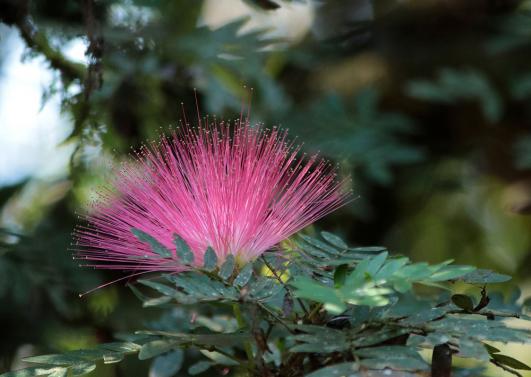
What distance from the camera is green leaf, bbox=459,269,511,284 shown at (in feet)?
2.64

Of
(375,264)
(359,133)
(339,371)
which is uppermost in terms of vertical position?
(359,133)

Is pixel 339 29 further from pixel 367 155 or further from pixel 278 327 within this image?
pixel 278 327

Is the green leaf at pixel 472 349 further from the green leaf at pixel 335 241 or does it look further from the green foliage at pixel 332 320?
the green leaf at pixel 335 241

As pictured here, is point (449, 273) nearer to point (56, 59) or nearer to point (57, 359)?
point (57, 359)

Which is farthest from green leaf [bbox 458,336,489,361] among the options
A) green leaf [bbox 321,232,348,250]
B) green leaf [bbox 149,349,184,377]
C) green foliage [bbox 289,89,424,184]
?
green foliage [bbox 289,89,424,184]

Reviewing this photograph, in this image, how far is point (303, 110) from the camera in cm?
223

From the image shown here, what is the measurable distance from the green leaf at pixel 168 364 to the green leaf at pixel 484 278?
469mm

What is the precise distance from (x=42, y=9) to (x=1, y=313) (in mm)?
771

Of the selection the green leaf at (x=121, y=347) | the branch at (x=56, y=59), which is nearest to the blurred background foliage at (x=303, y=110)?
the branch at (x=56, y=59)

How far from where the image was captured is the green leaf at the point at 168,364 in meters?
1.09

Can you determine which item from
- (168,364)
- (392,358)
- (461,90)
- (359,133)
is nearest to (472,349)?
(392,358)

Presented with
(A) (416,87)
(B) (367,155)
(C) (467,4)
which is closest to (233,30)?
(B) (367,155)

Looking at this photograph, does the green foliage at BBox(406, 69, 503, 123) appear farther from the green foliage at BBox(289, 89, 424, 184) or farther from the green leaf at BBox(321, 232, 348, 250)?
the green leaf at BBox(321, 232, 348, 250)

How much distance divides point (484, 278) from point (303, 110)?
4.80 feet
